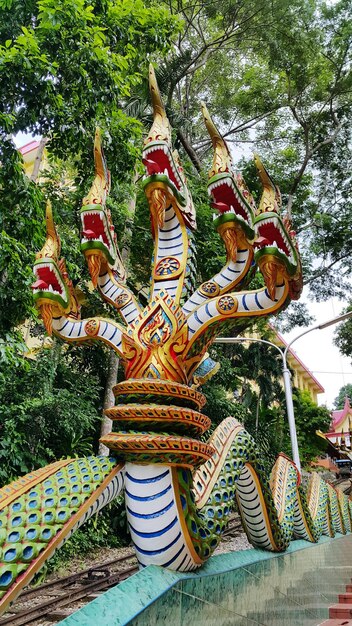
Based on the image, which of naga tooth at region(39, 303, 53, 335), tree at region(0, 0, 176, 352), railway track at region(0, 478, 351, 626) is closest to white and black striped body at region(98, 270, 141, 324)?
naga tooth at region(39, 303, 53, 335)

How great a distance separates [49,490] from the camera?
1813 millimetres

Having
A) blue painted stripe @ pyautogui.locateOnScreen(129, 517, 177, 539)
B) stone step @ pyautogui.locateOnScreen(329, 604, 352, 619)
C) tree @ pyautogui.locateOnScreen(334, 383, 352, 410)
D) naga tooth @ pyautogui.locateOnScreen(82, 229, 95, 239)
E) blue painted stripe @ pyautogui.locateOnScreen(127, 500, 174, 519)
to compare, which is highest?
tree @ pyautogui.locateOnScreen(334, 383, 352, 410)

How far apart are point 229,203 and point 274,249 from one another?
401 millimetres

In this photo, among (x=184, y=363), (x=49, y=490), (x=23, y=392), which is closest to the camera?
(x=49, y=490)

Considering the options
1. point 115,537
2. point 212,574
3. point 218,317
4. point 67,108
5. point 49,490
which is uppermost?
point 67,108

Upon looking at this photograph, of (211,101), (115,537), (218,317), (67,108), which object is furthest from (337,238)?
(218,317)

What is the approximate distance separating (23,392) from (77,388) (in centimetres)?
Answer: 160

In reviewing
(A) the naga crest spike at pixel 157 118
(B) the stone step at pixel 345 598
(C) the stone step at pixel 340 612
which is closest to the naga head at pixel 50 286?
(A) the naga crest spike at pixel 157 118

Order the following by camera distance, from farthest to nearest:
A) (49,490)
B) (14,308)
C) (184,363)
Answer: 1. (14,308)
2. (184,363)
3. (49,490)

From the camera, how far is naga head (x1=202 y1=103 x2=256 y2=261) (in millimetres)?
2334

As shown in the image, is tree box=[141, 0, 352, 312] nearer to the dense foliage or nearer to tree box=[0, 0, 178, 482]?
the dense foliage

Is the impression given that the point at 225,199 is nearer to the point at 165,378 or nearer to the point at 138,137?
the point at 165,378

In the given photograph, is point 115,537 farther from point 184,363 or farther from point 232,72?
point 232,72

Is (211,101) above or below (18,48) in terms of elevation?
above
